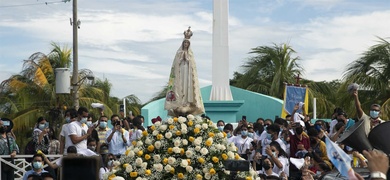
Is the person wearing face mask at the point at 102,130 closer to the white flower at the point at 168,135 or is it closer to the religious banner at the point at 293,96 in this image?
the white flower at the point at 168,135

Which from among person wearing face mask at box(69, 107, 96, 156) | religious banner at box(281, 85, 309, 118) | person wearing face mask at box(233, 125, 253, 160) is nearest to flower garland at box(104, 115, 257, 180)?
person wearing face mask at box(69, 107, 96, 156)

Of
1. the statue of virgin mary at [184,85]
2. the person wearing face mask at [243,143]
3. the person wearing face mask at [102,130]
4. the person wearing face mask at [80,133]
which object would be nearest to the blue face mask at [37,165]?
the person wearing face mask at [80,133]

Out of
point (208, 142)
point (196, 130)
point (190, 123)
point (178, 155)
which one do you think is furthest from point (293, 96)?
point (178, 155)

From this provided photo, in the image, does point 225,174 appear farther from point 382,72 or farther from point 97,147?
point 382,72

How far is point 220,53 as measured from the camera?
94.8ft

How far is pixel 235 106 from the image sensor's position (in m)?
27.9

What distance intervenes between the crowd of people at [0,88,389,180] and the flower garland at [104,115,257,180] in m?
1.49

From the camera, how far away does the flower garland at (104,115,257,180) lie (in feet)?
33.8

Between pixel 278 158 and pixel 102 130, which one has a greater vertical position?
pixel 102 130

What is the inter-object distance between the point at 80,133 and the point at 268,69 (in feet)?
95.9

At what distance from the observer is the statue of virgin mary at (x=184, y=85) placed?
61.9 ft

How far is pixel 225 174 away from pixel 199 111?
8.92 m

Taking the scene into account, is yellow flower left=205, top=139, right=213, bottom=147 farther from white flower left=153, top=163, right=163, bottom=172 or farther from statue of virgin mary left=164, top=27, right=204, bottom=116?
statue of virgin mary left=164, top=27, right=204, bottom=116

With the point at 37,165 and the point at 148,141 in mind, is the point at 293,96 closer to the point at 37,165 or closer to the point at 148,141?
the point at 37,165
